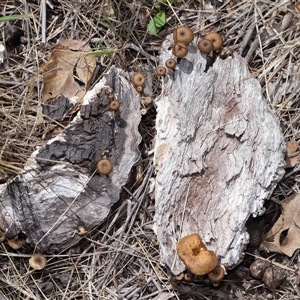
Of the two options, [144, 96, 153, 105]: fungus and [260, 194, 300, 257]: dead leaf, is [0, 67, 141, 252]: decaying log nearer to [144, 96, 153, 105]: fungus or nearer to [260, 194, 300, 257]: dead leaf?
[144, 96, 153, 105]: fungus

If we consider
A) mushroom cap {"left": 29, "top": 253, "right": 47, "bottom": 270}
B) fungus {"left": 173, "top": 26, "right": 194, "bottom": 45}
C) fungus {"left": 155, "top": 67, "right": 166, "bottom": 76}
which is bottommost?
mushroom cap {"left": 29, "top": 253, "right": 47, "bottom": 270}

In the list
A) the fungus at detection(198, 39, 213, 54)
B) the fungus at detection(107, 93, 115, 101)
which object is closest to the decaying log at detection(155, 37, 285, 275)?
the fungus at detection(198, 39, 213, 54)

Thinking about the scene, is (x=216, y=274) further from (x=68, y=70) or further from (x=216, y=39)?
(x=68, y=70)

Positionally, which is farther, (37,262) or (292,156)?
(292,156)

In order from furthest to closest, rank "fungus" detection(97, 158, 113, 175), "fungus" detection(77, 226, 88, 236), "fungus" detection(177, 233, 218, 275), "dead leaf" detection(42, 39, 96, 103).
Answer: "dead leaf" detection(42, 39, 96, 103) < "fungus" detection(77, 226, 88, 236) < "fungus" detection(97, 158, 113, 175) < "fungus" detection(177, 233, 218, 275)

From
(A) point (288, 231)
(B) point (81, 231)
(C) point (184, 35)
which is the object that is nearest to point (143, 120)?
(C) point (184, 35)

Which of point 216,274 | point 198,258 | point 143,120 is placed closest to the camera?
point 198,258

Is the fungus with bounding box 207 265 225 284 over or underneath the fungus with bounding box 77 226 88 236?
over
